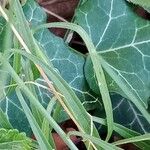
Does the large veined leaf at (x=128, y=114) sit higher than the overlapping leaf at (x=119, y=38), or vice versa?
the overlapping leaf at (x=119, y=38)

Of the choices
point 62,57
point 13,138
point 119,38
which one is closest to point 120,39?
point 119,38

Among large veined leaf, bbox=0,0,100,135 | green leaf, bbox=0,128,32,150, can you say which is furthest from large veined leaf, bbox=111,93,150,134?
green leaf, bbox=0,128,32,150

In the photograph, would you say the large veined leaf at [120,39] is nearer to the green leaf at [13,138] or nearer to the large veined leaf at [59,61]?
the large veined leaf at [59,61]

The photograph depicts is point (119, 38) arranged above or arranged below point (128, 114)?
above

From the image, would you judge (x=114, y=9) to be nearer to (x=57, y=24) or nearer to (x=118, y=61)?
(x=118, y=61)

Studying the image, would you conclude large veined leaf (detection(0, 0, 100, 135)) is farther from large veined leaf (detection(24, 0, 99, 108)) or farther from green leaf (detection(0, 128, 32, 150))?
green leaf (detection(0, 128, 32, 150))

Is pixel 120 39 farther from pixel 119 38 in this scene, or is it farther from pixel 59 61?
pixel 59 61

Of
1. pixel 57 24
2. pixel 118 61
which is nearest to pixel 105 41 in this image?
pixel 118 61

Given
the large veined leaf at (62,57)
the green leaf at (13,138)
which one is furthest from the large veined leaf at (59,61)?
the green leaf at (13,138)
